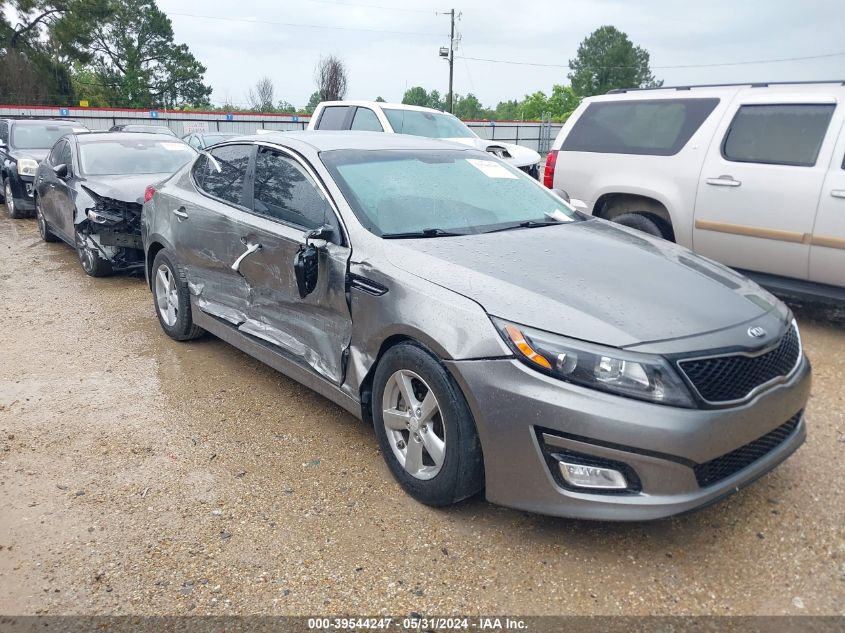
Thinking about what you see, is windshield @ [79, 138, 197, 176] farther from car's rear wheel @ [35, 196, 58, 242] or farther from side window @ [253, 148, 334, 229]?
side window @ [253, 148, 334, 229]

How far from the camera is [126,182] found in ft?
25.1

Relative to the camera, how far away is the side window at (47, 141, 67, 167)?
29.0 ft

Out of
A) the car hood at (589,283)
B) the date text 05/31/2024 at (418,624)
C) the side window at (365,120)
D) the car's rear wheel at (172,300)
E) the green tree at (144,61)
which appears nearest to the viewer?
the date text 05/31/2024 at (418,624)

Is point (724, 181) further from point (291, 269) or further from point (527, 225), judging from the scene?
point (291, 269)

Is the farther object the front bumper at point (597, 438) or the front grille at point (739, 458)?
the front grille at point (739, 458)

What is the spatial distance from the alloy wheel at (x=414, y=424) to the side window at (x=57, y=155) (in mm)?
7444

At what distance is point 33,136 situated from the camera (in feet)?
42.3

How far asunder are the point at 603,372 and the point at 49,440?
3.12m

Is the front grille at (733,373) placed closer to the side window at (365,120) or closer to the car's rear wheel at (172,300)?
the car's rear wheel at (172,300)

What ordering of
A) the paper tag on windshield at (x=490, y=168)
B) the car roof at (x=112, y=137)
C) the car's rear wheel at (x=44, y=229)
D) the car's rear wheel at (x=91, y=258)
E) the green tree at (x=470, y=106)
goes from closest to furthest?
the paper tag on windshield at (x=490, y=168) < the car's rear wheel at (x=91, y=258) < the car roof at (x=112, y=137) < the car's rear wheel at (x=44, y=229) < the green tree at (x=470, y=106)

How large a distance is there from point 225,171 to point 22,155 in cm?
920

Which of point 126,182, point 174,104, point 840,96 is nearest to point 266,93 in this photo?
point 174,104

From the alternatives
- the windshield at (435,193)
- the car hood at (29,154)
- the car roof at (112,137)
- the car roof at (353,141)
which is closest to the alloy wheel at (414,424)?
the windshield at (435,193)

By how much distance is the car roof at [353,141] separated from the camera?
13.6 feet
